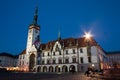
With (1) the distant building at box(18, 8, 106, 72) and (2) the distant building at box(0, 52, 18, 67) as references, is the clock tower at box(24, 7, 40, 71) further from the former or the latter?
(2) the distant building at box(0, 52, 18, 67)

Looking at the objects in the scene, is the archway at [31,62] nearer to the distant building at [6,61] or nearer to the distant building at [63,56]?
the distant building at [63,56]

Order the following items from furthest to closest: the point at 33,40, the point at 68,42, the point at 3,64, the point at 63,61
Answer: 1. the point at 3,64
2. the point at 33,40
3. the point at 68,42
4. the point at 63,61

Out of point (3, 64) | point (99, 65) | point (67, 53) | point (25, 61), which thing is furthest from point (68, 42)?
point (3, 64)

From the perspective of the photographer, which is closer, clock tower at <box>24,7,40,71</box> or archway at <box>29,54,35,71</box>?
archway at <box>29,54,35,71</box>

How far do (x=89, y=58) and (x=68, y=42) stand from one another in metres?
12.8

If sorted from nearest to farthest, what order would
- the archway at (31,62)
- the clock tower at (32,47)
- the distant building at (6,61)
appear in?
the archway at (31,62) < the clock tower at (32,47) < the distant building at (6,61)

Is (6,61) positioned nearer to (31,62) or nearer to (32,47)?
(31,62)

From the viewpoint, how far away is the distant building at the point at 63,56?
4757 centimetres

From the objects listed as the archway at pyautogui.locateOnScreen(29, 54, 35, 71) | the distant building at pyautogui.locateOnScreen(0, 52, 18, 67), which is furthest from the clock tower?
the distant building at pyautogui.locateOnScreen(0, 52, 18, 67)

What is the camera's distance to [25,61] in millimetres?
66250

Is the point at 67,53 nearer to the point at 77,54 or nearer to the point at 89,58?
the point at 77,54

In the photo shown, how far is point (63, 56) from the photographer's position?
53531 millimetres

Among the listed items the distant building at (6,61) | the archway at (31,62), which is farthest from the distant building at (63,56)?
the distant building at (6,61)

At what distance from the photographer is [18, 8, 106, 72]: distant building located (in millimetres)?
47569
